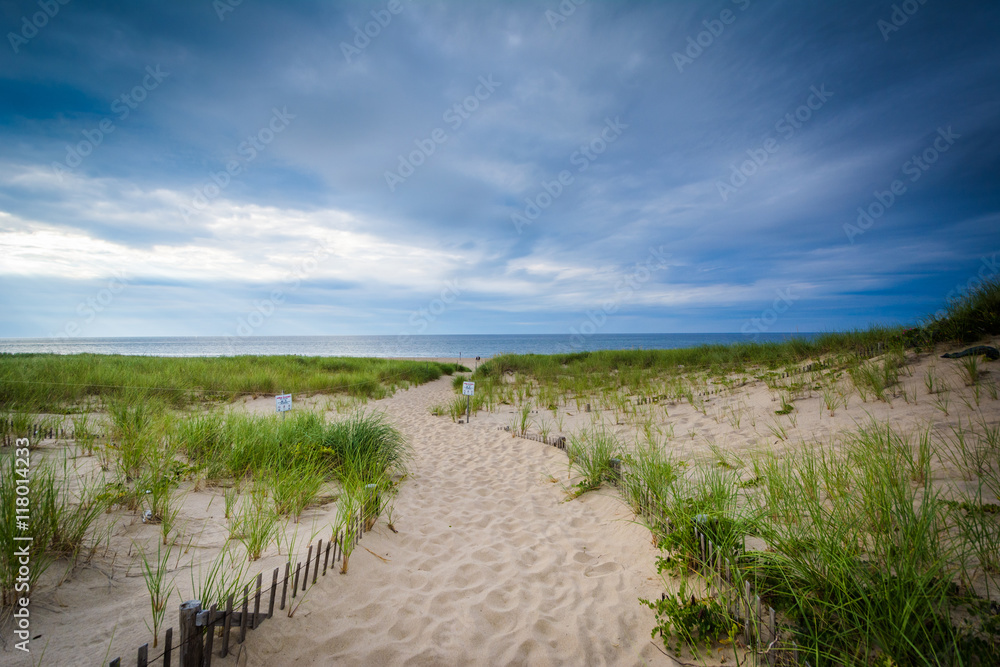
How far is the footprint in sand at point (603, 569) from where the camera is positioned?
3.39 meters

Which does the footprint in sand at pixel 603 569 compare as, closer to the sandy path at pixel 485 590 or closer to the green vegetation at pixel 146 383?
the sandy path at pixel 485 590

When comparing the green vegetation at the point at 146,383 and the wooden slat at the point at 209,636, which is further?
the green vegetation at the point at 146,383

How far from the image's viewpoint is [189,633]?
195 centimetres

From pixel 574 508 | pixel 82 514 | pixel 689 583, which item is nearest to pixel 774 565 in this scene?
pixel 689 583

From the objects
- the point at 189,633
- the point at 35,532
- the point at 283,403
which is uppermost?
the point at 283,403

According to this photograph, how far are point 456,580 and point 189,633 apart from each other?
191 centimetres

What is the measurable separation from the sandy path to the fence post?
0.36 m

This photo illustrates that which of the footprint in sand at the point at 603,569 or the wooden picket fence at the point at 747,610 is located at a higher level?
the wooden picket fence at the point at 747,610

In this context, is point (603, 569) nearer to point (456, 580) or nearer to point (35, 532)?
point (456, 580)

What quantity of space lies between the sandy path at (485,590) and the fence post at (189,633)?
362 mm

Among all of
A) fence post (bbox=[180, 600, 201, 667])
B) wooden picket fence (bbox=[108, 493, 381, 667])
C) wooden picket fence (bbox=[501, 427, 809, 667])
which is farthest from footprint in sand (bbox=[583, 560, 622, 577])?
fence post (bbox=[180, 600, 201, 667])

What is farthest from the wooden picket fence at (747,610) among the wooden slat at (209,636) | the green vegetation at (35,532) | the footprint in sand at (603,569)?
the green vegetation at (35,532)

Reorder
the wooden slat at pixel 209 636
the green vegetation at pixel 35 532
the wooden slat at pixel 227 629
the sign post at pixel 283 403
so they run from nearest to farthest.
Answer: the wooden slat at pixel 209 636 < the wooden slat at pixel 227 629 < the green vegetation at pixel 35 532 < the sign post at pixel 283 403

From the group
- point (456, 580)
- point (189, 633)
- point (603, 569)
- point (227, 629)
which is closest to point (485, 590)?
point (456, 580)
